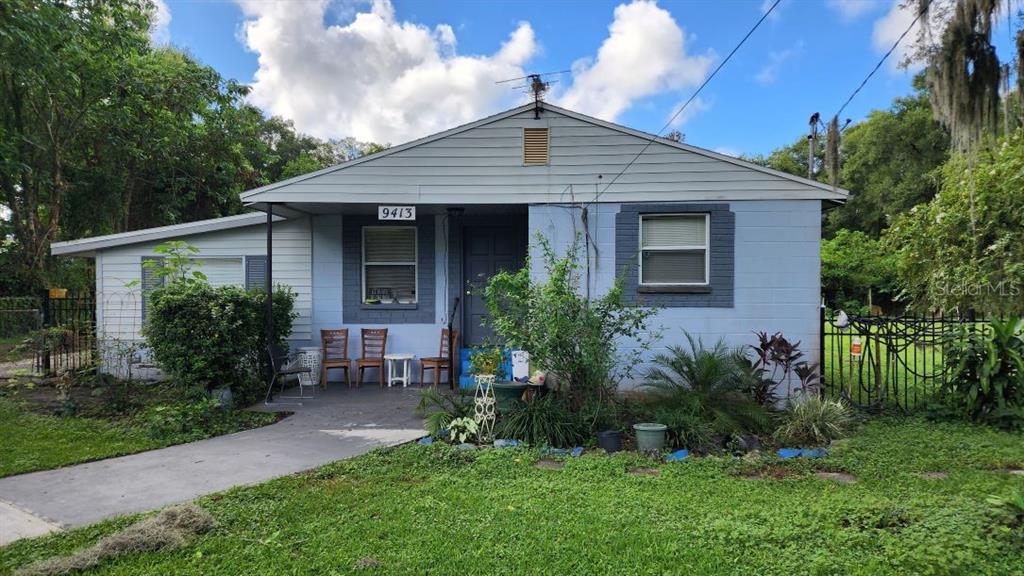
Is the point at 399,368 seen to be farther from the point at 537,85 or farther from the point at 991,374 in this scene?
the point at 991,374

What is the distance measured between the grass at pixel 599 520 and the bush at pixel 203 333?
3.09 metres

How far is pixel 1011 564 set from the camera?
293cm

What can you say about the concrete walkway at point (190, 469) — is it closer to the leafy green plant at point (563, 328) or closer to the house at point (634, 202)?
the leafy green plant at point (563, 328)

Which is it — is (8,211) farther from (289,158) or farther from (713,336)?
(713,336)

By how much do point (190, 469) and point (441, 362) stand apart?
4151mm

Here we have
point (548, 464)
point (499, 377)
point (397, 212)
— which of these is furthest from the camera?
point (397, 212)

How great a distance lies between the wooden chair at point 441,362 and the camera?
8430mm

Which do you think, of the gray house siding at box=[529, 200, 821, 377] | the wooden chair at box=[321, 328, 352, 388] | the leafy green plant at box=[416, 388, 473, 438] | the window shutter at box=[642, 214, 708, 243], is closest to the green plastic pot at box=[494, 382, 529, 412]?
the leafy green plant at box=[416, 388, 473, 438]

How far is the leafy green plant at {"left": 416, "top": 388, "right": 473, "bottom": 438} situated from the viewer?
590 centimetres

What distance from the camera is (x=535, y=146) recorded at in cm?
779

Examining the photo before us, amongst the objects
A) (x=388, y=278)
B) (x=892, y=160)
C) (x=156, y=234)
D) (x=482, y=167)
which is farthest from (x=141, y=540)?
(x=892, y=160)

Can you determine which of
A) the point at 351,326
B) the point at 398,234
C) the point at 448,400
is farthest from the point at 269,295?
the point at 448,400

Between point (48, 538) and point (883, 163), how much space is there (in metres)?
32.8

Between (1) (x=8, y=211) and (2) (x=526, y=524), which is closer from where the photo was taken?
(2) (x=526, y=524)
